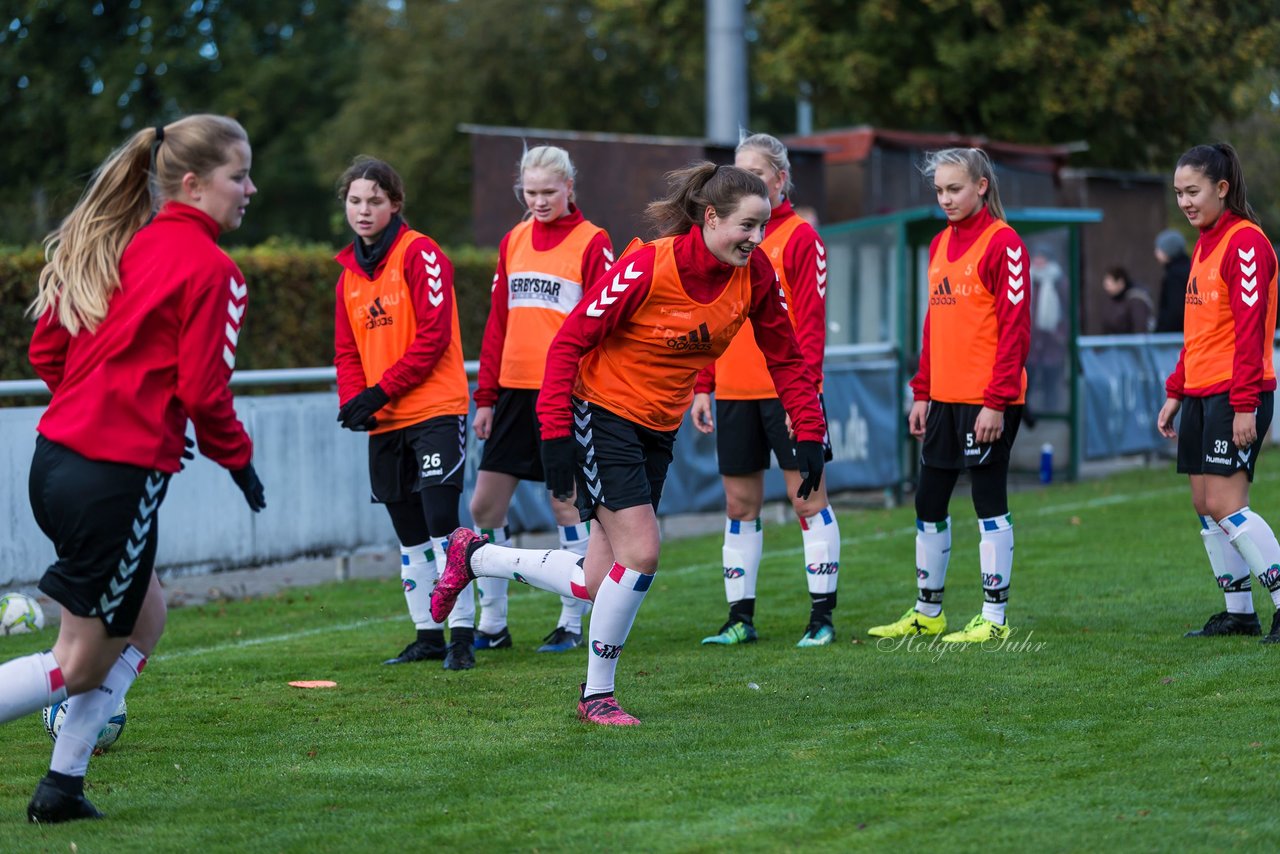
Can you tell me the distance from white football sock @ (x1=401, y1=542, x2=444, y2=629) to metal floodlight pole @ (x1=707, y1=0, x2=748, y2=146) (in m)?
16.8

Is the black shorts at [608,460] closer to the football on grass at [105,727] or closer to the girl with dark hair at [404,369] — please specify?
the girl with dark hair at [404,369]

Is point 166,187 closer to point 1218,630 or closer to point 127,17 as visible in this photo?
point 1218,630

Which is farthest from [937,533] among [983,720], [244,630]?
[244,630]

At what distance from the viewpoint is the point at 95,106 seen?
118 ft

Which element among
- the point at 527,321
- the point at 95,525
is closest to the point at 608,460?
the point at 527,321

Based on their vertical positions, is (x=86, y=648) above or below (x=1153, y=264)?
below

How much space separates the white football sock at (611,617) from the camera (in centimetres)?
580

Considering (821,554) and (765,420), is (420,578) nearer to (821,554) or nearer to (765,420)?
(765,420)

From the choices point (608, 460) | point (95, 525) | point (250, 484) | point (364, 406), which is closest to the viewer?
point (95, 525)

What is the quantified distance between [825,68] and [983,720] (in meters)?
21.9

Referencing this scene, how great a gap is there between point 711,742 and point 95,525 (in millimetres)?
2230

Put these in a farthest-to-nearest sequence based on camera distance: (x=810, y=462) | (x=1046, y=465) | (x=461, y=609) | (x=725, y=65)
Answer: (x=725, y=65) → (x=1046, y=465) → (x=461, y=609) → (x=810, y=462)

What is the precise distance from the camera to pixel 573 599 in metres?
7.84

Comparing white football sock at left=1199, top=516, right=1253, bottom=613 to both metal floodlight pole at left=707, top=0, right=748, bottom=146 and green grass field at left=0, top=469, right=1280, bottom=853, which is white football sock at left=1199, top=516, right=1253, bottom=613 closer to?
green grass field at left=0, top=469, right=1280, bottom=853
